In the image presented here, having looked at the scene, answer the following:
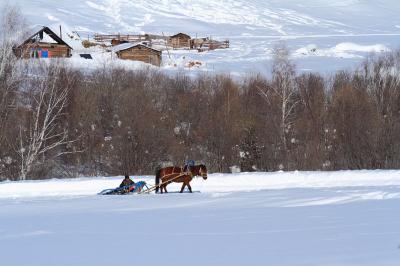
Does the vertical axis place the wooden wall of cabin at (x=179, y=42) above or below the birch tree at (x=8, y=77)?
above

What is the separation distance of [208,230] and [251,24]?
7720 cm

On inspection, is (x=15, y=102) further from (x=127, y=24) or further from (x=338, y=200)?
(x=127, y=24)

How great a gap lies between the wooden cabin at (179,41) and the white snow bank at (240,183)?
146 ft

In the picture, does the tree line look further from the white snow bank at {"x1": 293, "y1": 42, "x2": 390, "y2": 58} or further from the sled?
the white snow bank at {"x1": 293, "y1": 42, "x2": 390, "y2": 58}

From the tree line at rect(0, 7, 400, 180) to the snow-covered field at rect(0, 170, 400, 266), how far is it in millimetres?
16651

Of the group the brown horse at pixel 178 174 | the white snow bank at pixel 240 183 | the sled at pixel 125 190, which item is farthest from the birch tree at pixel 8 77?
the sled at pixel 125 190

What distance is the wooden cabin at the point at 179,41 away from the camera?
210 ft

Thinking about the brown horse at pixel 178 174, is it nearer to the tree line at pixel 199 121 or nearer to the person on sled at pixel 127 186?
the person on sled at pixel 127 186

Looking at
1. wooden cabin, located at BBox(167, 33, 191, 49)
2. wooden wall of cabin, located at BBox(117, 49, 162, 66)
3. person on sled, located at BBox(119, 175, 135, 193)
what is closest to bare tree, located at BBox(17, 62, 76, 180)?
person on sled, located at BBox(119, 175, 135, 193)

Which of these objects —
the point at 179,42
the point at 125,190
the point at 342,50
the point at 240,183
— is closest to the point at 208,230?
the point at 125,190

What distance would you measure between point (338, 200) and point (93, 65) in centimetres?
3344

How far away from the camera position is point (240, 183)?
19656 millimetres

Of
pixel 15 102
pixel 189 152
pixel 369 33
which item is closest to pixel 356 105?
pixel 189 152

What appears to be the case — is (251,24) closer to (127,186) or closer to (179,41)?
(179,41)
